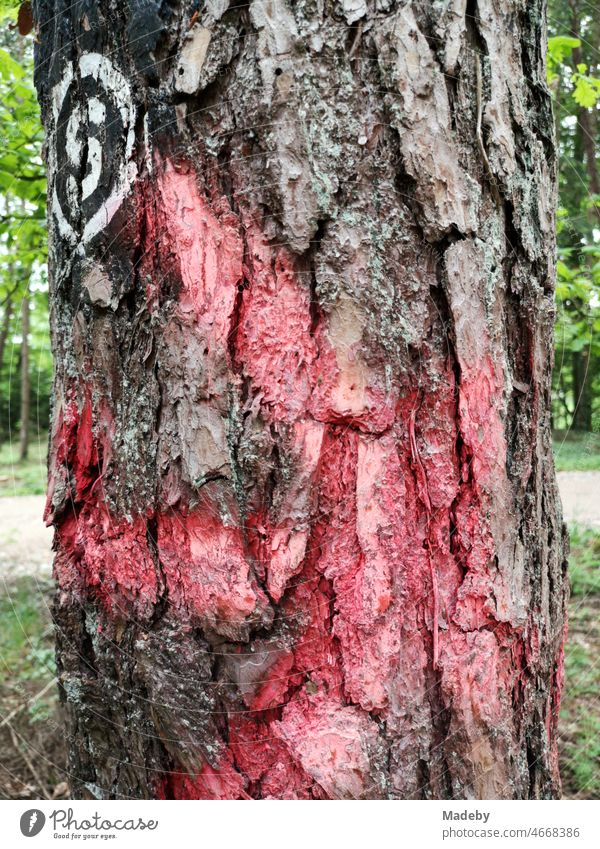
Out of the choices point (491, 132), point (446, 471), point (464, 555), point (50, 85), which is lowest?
point (464, 555)

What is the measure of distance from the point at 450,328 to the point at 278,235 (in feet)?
0.89

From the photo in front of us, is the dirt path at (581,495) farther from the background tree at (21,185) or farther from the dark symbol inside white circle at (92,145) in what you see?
the background tree at (21,185)

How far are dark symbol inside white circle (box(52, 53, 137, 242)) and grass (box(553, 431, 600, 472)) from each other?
929 millimetres

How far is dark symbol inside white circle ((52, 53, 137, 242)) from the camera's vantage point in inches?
33.6

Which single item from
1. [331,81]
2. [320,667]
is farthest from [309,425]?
[331,81]

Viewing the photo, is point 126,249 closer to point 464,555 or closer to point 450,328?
point 450,328

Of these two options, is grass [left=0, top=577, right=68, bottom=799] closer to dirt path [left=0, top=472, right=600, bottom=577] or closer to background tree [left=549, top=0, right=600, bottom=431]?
dirt path [left=0, top=472, right=600, bottom=577]

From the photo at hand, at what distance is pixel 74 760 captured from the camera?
3.33ft

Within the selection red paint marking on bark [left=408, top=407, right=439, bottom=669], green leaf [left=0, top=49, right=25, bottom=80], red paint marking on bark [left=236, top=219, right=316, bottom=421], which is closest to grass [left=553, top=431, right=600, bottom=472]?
red paint marking on bark [left=408, top=407, right=439, bottom=669]

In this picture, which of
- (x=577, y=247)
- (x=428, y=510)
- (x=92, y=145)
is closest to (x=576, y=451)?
(x=577, y=247)

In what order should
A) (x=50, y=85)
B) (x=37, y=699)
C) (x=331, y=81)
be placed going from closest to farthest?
(x=331, y=81) → (x=50, y=85) → (x=37, y=699)

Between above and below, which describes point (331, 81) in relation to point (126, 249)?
above
